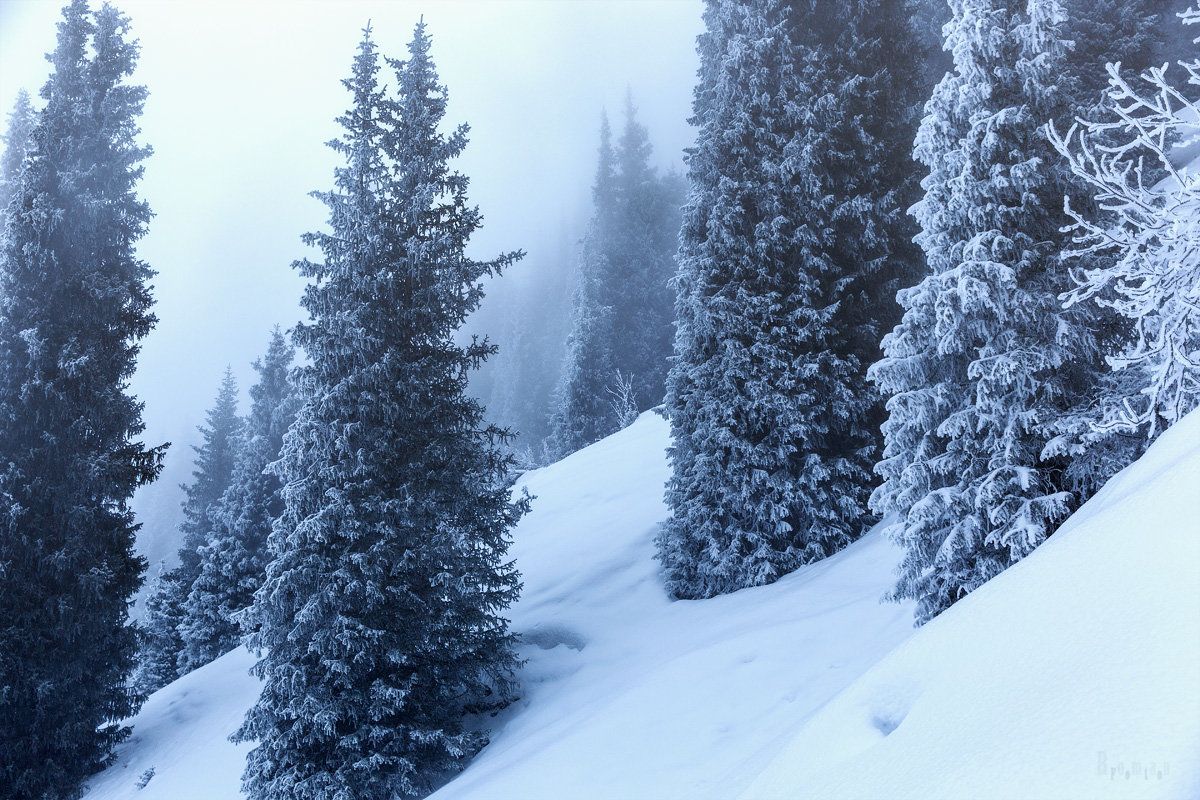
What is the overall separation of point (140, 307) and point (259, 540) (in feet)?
44.7

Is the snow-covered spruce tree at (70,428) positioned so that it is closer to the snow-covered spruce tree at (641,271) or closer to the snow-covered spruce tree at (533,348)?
the snow-covered spruce tree at (641,271)

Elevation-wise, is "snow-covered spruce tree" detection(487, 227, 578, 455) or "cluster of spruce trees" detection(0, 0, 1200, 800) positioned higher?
"snow-covered spruce tree" detection(487, 227, 578, 455)

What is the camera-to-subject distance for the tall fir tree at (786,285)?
524 inches

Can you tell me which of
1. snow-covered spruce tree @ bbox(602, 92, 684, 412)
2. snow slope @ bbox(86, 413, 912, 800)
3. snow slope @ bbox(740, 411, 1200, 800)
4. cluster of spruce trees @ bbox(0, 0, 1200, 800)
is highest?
snow-covered spruce tree @ bbox(602, 92, 684, 412)

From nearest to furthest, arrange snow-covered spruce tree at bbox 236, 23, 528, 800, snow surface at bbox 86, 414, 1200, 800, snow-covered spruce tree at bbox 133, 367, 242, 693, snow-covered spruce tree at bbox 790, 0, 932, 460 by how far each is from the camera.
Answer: snow surface at bbox 86, 414, 1200, 800 < snow-covered spruce tree at bbox 236, 23, 528, 800 < snow-covered spruce tree at bbox 790, 0, 932, 460 < snow-covered spruce tree at bbox 133, 367, 242, 693

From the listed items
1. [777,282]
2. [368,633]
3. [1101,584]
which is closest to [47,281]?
[368,633]

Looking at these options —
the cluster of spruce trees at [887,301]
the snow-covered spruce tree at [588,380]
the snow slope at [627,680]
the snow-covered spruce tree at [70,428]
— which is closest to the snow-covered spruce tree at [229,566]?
the snow slope at [627,680]

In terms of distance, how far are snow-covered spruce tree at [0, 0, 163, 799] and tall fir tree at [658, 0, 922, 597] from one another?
443 inches

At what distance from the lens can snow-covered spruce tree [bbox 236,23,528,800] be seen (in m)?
10.2

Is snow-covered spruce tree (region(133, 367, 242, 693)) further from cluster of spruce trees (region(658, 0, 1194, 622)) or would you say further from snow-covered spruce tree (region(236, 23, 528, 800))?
cluster of spruce trees (region(658, 0, 1194, 622))

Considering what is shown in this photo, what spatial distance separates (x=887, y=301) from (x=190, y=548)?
97.8 feet

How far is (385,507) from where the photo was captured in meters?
10.9

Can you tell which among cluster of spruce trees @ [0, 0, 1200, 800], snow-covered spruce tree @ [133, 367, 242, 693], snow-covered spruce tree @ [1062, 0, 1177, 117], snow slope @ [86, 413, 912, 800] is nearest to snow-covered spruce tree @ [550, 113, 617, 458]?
snow-covered spruce tree @ [133, 367, 242, 693]

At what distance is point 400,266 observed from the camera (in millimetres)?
11953
